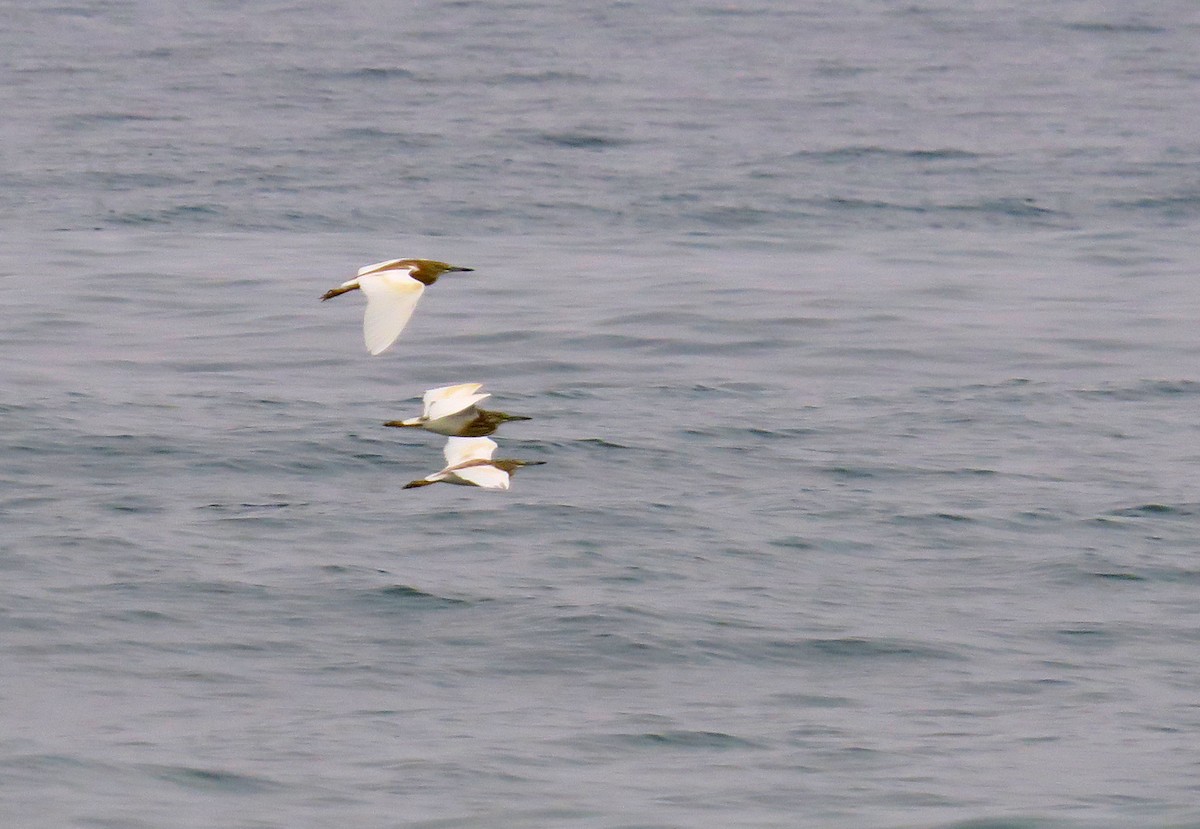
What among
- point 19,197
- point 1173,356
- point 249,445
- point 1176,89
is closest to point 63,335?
point 249,445

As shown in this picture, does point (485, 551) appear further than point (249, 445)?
No

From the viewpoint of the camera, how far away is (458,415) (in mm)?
10430

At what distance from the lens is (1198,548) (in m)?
16.2

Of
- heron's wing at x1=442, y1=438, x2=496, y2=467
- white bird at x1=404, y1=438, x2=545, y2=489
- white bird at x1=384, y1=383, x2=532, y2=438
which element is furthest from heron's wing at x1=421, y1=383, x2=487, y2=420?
heron's wing at x1=442, y1=438, x2=496, y2=467

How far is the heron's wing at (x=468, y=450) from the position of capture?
36.7 ft

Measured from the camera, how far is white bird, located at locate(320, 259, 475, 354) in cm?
991

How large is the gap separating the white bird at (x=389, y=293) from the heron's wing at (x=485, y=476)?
0.82 meters

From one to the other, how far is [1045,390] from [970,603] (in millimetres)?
5518

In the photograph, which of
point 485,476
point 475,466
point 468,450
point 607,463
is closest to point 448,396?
point 485,476

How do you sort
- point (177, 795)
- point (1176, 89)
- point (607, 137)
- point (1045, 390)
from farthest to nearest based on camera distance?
point (1176, 89), point (607, 137), point (1045, 390), point (177, 795)

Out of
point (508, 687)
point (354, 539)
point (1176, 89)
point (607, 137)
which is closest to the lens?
point (508, 687)

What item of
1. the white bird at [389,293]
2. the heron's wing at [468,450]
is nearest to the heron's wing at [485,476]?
the heron's wing at [468,450]

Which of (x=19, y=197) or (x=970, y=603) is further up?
(x=19, y=197)

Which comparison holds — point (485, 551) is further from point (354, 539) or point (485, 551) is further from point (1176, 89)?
point (1176, 89)
